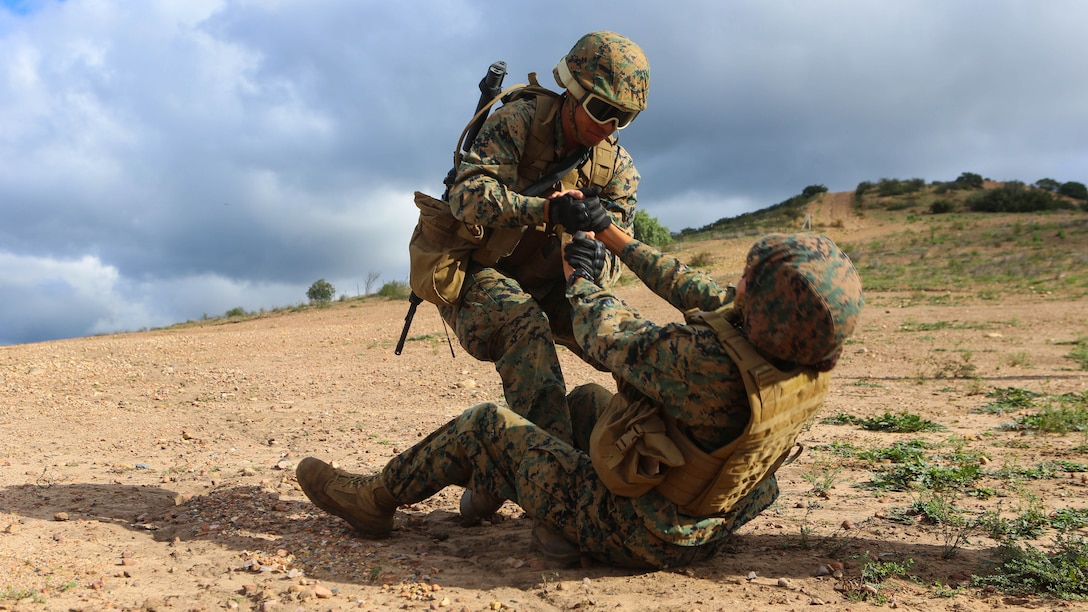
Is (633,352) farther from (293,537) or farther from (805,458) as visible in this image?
(805,458)

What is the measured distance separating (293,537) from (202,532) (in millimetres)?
460

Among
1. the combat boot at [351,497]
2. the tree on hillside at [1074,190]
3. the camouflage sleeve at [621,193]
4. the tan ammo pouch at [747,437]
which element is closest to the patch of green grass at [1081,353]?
the camouflage sleeve at [621,193]

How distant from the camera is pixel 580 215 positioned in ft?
12.8

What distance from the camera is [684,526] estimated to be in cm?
326

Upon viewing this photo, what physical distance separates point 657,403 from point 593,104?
1.75m

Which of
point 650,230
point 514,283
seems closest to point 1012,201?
point 650,230

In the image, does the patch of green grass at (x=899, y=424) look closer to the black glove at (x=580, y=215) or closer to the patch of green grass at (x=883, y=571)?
the patch of green grass at (x=883, y=571)

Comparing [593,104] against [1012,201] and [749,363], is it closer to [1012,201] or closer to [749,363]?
[749,363]

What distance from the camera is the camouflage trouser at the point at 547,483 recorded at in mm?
3378

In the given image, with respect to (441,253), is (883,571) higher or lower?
lower

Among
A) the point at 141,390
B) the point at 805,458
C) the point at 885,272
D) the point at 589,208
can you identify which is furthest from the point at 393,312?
the point at 589,208

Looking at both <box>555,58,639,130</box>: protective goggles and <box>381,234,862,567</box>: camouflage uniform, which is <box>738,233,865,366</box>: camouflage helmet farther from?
<box>555,58,639,130</box>: protective goggles

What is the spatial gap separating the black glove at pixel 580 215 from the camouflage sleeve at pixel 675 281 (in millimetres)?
170

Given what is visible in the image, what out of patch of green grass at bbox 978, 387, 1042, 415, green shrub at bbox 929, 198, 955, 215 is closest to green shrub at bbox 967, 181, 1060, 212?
green shrub at bbox 929, 198, 955, 215
